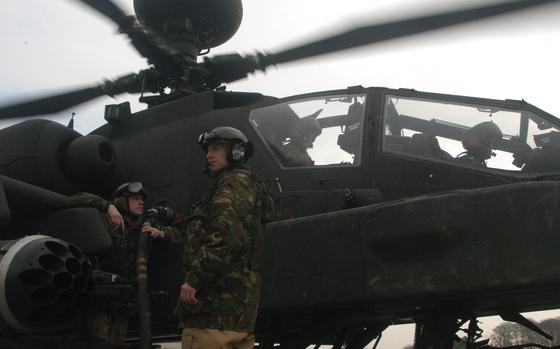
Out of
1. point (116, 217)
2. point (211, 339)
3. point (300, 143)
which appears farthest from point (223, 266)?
point (300, 143)

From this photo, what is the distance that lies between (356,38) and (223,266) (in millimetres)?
2446

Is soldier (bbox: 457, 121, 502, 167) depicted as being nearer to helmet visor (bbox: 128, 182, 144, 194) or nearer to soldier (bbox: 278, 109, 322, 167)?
soldier (bbox: 278, 109, 322, 167)

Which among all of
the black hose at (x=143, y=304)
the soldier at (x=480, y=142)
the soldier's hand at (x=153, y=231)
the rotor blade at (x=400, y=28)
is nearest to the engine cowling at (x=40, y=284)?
the black hose at (x=143, y=304)

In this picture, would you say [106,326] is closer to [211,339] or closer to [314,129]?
[211,339]

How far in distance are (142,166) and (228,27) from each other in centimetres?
262

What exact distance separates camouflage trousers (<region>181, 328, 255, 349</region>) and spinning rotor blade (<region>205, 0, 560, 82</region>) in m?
2.43

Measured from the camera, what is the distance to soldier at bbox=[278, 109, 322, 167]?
177 inches

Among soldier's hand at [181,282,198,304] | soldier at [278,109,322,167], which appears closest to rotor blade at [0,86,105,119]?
soldier at [278,109,322,167]

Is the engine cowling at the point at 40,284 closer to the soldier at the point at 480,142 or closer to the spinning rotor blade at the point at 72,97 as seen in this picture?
the soldier at the point at 480,142

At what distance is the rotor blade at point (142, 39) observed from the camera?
5.31m

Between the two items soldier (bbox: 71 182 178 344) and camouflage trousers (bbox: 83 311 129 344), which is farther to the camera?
soldier (bbox: 71 182 178 344)

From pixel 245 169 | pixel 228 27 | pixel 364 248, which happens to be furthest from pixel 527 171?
pixel 228 27

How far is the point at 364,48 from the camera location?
454 centimetres

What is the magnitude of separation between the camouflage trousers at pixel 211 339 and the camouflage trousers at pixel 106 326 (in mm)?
978
